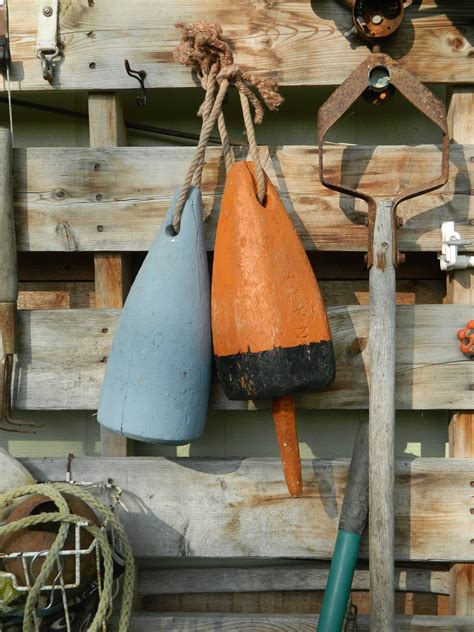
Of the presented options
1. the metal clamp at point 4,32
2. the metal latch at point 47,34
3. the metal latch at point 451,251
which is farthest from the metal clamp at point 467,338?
the metal clamp at point 4,32

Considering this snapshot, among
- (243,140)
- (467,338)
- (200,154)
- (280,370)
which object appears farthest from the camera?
(243,140)

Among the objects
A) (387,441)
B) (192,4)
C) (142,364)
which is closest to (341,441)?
(387,441)

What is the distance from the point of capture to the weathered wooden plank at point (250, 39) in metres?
1.67

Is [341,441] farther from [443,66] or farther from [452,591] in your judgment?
[443,66]

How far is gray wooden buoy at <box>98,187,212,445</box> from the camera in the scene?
149 cm

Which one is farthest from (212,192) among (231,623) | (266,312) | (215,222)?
(231,623)

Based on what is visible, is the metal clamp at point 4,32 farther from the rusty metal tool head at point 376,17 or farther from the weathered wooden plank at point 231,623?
the weathered wooden plank at point 231,623

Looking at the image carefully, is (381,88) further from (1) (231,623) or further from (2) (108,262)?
(1) (231,623)

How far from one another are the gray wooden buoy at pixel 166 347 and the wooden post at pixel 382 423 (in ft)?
1.32

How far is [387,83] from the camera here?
1.56m

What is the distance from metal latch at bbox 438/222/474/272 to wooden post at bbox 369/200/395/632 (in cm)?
20

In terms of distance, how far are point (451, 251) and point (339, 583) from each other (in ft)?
2.84

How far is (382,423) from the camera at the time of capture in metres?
1.52

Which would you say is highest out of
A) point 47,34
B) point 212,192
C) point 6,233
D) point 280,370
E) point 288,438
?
point 47,34
